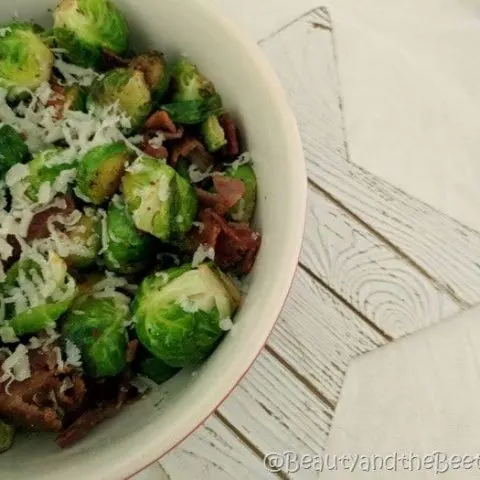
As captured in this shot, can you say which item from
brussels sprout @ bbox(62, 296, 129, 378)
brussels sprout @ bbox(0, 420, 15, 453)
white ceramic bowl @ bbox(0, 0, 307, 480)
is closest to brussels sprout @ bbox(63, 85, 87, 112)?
white ceramic bowl @ bbox(0, 0, 307, 480)

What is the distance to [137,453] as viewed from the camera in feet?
1.95

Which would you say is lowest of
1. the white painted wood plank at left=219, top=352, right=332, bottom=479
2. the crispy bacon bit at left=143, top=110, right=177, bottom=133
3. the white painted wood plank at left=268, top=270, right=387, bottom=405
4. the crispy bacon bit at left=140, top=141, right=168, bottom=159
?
the white painted wood plank at left=219, top=352, right=332, bottom=479

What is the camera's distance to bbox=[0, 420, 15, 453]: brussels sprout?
66cm

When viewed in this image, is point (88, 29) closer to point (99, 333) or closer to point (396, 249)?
point (99, 333)

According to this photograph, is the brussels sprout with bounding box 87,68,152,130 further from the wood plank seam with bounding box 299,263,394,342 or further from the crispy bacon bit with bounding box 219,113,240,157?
the wood plank seam with bounding box 299,263,394,342

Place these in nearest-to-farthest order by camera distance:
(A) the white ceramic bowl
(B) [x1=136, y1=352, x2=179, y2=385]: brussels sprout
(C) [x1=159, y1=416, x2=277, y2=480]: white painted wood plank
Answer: (A) the white ceramic bowl
(B) [x1=136, y1=352, x2=179, y2=385]: brussels sprout
(C) [x1=159, y1=416, x2=277, y2=480]: white painted wood plank

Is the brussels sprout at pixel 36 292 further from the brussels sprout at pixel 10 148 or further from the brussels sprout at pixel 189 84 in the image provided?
the brussels sprout at pixel 189 84

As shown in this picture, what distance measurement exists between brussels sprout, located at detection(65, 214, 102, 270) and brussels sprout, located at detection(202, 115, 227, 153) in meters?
0.14

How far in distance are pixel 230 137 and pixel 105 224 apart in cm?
16

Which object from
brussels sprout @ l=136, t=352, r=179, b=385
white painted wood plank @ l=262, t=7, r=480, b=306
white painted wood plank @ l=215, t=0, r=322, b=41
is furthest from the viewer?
white painted wood plank @ l=215, t=0, r=322, b=41

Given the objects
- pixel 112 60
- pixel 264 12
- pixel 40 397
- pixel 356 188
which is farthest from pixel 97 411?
pixel 264 12

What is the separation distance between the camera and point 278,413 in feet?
2.81

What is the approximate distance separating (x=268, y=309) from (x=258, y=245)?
96 millimetres

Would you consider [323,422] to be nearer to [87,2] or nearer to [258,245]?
[258,245]
